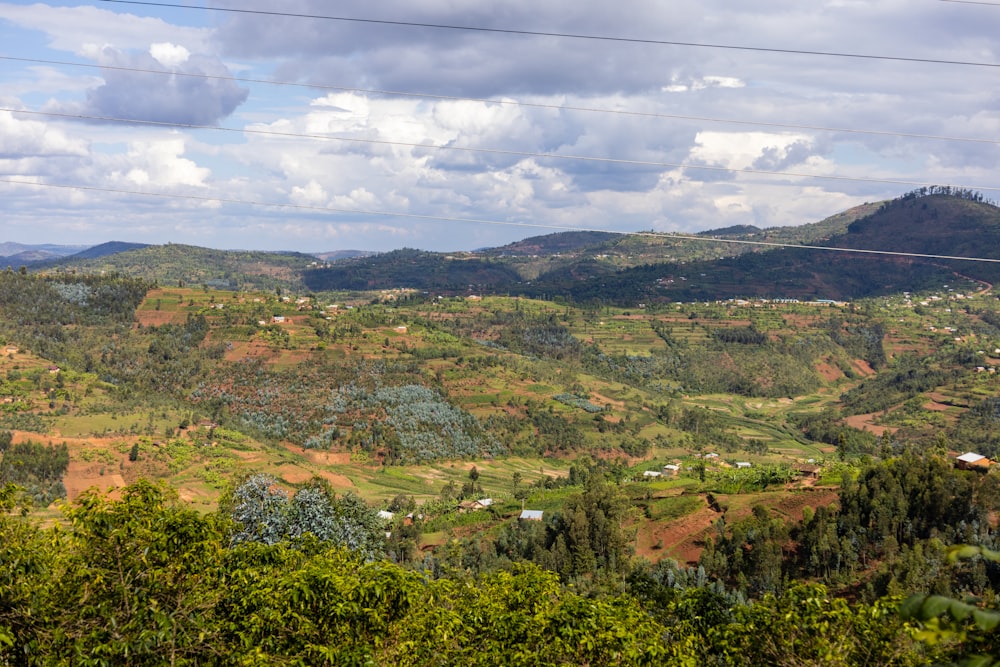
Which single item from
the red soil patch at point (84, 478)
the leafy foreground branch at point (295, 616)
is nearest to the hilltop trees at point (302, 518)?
the leafy foreground branch at point (295, 616)

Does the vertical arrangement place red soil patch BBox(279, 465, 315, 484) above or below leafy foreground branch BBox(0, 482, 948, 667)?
below

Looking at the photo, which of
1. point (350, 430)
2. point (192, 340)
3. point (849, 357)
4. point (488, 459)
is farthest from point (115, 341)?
point (849, 357)

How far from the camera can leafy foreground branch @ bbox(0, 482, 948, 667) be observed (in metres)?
12.0

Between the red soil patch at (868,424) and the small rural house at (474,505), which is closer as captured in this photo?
the small rural house at (474,505)

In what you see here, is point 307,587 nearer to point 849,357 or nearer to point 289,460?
point 289,460

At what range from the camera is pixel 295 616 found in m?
12.4

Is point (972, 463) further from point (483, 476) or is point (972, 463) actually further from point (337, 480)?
point (337, 480)

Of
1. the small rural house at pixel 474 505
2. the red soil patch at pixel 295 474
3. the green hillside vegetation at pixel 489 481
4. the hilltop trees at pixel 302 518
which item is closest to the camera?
the green hillside vegetation at pixel 489 481

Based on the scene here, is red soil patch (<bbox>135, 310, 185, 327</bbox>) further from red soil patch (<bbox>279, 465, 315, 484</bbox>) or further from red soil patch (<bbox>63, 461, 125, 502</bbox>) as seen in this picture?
red soil patch (<bbox>63, 461, 125, 502</bbox>)

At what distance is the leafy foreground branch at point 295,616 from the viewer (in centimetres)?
1202

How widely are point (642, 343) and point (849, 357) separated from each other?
5186cm

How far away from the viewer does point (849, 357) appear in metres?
169

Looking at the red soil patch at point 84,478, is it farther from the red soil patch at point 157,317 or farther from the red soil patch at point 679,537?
the red soil patch at point 157,317

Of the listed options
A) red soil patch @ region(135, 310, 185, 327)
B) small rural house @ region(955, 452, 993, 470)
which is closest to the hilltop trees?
small rural house @ region(955, 452, 993, 470)
